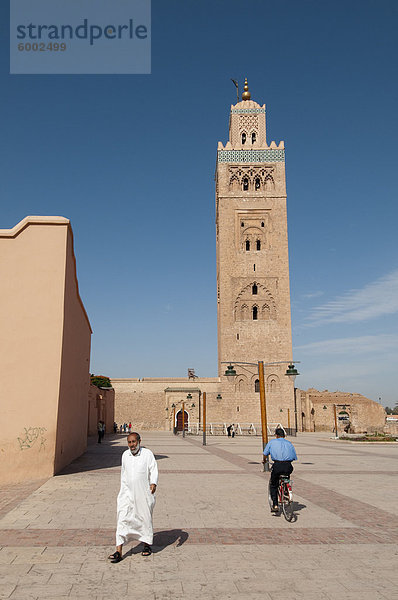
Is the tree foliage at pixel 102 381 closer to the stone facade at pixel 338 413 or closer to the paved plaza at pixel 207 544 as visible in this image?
the stone facade at pixel 338 413

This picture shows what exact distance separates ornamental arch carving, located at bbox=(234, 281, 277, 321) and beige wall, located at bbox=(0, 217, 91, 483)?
111 feet

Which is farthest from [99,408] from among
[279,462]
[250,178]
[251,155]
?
[251,155]

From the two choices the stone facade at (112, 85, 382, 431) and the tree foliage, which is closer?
the stone facade at (112, 85, 382, 431)

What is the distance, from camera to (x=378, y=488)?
34.0 ft

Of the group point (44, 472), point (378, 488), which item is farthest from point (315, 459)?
point (44, 472)

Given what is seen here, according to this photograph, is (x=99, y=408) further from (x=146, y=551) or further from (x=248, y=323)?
(x=146, y=551)

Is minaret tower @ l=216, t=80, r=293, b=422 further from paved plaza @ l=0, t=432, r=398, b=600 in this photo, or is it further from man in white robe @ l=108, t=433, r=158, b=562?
man in white robe @ l=108, t=433, r=158, b=562

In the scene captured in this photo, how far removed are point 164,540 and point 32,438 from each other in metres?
6.06

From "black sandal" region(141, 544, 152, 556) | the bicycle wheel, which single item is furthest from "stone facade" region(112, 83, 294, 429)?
"black sandal" region(141, 544, 152, 556)

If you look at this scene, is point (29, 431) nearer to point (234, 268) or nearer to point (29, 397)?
point (29, 397)

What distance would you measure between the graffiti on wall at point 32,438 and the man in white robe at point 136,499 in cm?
615

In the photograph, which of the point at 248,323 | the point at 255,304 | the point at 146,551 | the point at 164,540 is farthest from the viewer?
the point at 255,304

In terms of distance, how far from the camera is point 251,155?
49438 millimetres

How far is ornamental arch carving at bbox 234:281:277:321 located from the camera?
45.7m
